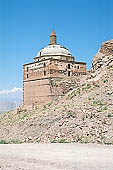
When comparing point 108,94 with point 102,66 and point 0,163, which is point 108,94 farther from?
point 0,163

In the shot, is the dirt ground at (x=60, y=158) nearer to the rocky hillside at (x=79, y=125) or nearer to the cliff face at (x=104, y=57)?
the rocky hillside at (x=79, y=125)

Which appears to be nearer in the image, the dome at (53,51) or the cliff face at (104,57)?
the cliff face at (104,57)

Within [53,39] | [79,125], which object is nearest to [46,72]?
[53,39]

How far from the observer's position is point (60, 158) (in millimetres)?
7305

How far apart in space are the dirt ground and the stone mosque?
1505 centimetres

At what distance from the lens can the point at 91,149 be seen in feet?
28.8

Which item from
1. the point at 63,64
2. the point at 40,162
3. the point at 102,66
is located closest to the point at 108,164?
the point at 40,162

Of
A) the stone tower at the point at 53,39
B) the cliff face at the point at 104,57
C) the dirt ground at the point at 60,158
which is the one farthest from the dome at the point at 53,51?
the dirt ground at the point at 60,158

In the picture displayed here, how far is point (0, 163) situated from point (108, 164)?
2.95 metres

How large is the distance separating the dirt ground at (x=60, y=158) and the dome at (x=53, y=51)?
18.6m

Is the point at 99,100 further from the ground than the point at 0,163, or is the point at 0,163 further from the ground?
the point at 99,100

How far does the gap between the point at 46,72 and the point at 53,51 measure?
3888 millimetres

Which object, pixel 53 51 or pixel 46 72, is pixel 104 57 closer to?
pixel 46 72

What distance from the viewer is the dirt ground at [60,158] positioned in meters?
6.43
